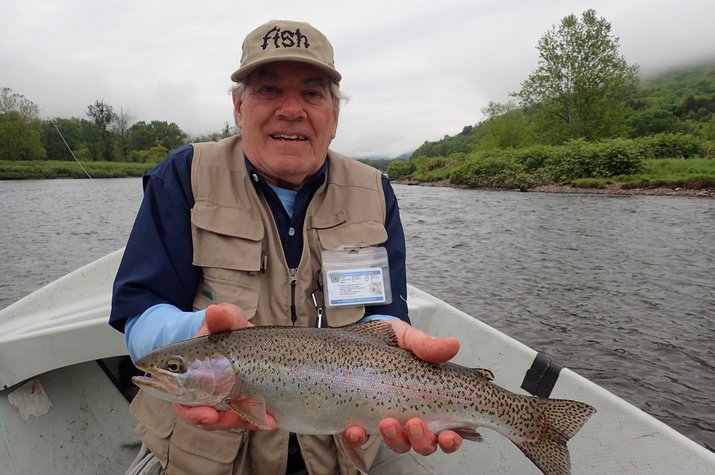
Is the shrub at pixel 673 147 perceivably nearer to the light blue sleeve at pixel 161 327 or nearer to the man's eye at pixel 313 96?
the man's eye at pixel 313 96

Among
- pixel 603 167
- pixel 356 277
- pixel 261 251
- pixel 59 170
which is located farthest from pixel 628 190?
pixel 59 170

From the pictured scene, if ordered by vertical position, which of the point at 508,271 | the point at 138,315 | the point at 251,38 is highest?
the point at 251,38

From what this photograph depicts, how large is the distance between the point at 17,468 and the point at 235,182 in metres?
2.25

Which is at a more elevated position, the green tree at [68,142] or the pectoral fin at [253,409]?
the green tree at [68,142]

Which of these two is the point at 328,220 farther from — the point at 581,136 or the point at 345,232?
the point at 581,136

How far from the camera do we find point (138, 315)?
7.82 ft

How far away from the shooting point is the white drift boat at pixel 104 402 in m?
2.88

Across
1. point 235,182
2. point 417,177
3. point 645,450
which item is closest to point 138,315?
point 235,182

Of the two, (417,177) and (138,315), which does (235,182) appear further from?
(417,177)

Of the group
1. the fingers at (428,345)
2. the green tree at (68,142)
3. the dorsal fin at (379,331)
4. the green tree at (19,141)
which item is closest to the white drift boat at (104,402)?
the fingers at (428,345)

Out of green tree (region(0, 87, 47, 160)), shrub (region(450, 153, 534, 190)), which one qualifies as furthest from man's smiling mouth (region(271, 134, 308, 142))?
green tree (region(0, 87, 47, 160))

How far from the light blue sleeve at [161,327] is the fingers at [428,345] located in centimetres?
94

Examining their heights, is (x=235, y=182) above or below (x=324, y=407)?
above

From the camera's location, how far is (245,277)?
2.60 m
